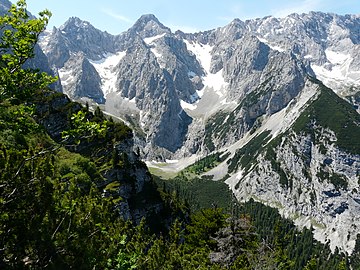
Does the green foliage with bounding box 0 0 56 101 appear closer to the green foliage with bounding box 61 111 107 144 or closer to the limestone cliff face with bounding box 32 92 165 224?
the green foliage with bounding box 61 111 107 144

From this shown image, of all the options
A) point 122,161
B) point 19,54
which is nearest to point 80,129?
point 19,54

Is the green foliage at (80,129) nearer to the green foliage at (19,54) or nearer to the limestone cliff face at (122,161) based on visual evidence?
the green foliage at (19,54)

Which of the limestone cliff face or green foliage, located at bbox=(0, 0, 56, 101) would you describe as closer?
green foliage, located at bbox=(0, 0, 56, 101)

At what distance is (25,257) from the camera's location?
33.5 ft

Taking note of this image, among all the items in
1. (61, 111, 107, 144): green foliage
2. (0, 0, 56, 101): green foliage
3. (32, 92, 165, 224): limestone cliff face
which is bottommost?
(32, 92, 165, 224): limestone cliff face

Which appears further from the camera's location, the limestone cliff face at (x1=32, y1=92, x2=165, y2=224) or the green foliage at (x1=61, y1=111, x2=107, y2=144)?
the limestone cliff face at (x1=32, y1=92, x2=165, y2=224)

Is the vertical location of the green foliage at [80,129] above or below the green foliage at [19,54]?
below

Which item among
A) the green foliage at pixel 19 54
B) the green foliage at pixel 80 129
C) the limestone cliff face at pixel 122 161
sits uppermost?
the green foliage at pixel 19 54

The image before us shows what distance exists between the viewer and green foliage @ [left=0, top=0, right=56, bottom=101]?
10363 millimetres

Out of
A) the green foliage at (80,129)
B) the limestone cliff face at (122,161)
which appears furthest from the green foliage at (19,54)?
the limestone cliff face at (122,161)

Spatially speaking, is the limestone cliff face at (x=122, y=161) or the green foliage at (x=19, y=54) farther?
the limestone cliff face at (x=122, y=161)

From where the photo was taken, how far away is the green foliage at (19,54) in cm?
1036

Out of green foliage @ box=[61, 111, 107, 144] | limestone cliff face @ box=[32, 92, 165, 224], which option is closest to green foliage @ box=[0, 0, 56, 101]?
green foliage @ box=[61, 111, 107, 144]

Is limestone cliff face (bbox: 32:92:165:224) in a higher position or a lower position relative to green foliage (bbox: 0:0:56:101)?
lower
